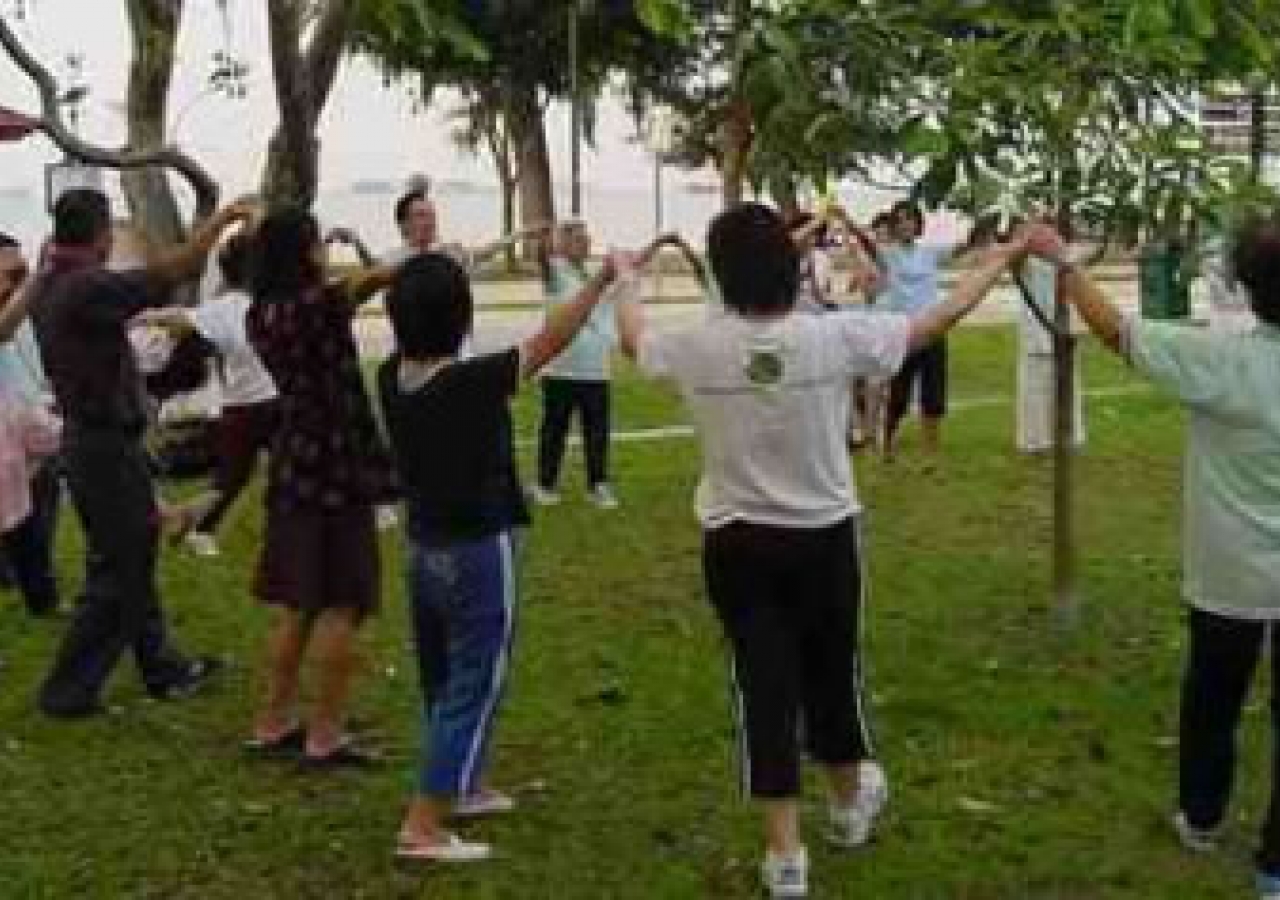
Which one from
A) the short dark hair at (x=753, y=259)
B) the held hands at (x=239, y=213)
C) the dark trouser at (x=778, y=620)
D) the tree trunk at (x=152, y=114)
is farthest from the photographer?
the tree trunk at (x=152, y=114)

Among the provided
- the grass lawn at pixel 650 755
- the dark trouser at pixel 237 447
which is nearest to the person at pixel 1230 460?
the grass lawn at pixel 650 755

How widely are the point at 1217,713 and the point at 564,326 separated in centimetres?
184

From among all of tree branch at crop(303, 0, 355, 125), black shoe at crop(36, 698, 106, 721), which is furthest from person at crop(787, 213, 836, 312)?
tree branch at crop(303, 0, 355, 125)

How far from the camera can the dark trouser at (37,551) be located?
8.38 meters

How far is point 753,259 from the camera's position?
482 cm

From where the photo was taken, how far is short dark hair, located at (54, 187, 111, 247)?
21.3 ft

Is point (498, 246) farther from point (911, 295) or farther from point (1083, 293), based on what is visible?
point (911, 295)

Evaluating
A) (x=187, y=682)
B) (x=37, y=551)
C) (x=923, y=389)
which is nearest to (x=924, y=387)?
(x=923, y=389)

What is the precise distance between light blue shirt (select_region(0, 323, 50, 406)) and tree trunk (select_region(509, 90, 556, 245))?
2953 cm

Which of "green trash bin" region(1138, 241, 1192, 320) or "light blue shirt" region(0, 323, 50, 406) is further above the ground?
"green trash bin" region(1138, 241, 1192, 320)

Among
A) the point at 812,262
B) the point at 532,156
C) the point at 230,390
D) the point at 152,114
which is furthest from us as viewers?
the point at 532,156

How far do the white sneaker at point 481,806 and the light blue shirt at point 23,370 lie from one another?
325cm

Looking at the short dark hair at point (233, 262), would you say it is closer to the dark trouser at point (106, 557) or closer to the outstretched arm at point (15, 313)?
the outstretched arm at point (15, 313)

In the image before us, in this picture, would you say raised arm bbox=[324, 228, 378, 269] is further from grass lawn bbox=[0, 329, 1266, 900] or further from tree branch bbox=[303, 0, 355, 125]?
tree branch bbox=[303, 0, 355, 125]
